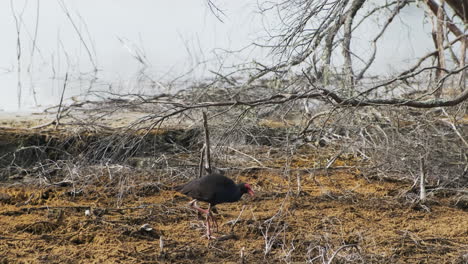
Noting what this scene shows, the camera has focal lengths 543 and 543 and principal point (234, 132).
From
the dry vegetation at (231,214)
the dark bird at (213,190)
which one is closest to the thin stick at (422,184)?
the dry vegetation at (231,214)

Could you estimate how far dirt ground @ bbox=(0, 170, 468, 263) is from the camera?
446 centimetres

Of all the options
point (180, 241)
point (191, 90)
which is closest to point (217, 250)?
point (180, 241)

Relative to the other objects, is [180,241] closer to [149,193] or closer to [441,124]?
[149,193]

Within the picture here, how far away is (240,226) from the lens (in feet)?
17.0

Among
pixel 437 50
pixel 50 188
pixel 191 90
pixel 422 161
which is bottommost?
pixel 50 188

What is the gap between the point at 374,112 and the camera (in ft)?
24.7

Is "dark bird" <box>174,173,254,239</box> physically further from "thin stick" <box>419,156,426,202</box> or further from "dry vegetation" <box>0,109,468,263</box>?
"thin stick" <box>419,156,426,202</box>

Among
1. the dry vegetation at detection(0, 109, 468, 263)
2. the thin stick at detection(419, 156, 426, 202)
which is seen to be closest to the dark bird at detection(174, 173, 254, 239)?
the dry vegetation at detection(0, 109, 468, 263)

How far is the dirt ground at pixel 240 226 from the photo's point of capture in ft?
14.6

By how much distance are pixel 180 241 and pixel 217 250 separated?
384mm

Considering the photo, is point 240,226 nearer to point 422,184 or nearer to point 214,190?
Result: point 214,190

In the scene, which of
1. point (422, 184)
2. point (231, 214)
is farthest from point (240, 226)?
point (422, 184)

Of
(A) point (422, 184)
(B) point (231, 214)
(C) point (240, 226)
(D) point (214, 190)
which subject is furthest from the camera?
(A) point (422, 184)

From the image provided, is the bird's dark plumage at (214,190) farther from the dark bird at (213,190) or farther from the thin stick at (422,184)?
the thin stick at (422,184)
